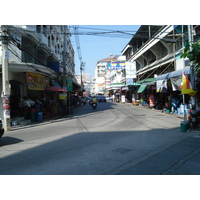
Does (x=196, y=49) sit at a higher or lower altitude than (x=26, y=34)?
lower

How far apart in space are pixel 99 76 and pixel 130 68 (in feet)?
262

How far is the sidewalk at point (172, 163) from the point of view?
14.2 ft

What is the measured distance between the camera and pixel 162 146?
6688mm

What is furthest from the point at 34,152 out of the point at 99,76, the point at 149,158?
the point at 99,76

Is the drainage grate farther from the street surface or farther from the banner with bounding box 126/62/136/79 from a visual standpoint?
the banner with bounding box 126/62/136/79

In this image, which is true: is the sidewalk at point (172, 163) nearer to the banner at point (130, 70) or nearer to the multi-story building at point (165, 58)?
the multi-story building at point (165, 58)

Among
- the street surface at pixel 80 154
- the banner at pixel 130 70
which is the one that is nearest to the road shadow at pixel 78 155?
the street surface at pixel 80 154

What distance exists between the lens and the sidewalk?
434cm

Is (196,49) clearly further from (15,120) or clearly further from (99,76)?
(99,76)

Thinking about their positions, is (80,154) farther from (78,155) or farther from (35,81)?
(35,81)

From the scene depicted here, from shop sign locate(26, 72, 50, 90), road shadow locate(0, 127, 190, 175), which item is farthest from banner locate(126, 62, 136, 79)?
road shadow locate(0, 127, 190, 175)

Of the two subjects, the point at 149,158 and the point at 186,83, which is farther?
the point at 186,83

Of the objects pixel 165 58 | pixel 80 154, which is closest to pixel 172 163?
pixel 80 154

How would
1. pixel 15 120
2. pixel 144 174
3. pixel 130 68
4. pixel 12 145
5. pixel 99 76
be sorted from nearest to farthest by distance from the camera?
pixel 144 174
pixel 12 145
pixel 15 120
pixel 130 68
pixel 99 76
